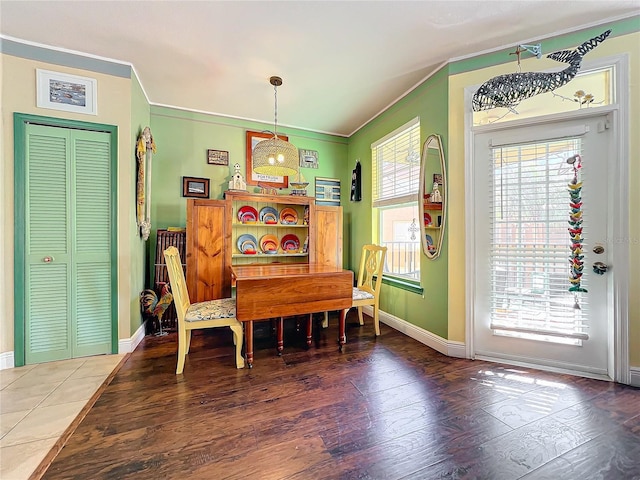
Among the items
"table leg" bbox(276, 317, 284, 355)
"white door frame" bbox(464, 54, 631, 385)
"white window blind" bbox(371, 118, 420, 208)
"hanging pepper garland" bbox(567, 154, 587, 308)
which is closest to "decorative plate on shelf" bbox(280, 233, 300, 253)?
"white window blind" bbox(371, 118, 420, 208)

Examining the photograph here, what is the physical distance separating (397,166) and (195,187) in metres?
2.53

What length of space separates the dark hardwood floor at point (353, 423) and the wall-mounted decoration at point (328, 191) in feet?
7.94

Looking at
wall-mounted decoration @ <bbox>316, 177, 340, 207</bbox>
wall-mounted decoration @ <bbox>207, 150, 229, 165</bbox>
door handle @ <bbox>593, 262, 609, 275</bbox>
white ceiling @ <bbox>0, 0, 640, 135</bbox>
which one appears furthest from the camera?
wall-mounted decoration @ <bbox>316, 177, 340, 207</bbox>

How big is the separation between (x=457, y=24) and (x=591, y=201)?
1646 millimetres

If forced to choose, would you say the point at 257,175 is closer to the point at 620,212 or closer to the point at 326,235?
the point at 326,235

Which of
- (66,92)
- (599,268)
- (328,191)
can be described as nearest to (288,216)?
(328,191)

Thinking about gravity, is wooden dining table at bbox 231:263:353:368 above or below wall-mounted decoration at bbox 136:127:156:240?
below

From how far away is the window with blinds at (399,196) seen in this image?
3006mm

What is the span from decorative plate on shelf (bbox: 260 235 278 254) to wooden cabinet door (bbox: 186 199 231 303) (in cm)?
58

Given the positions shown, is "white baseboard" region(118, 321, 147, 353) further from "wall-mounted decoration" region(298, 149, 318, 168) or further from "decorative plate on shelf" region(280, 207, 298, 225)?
"wall-mounted decoration" region(298, 149, 318, 168)

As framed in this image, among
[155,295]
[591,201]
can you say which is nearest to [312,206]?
[155,295]

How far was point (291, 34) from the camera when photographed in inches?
81.0

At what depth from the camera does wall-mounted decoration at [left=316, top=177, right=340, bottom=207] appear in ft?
13.4

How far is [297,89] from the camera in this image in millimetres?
2865
